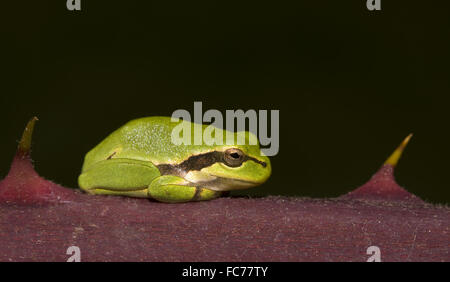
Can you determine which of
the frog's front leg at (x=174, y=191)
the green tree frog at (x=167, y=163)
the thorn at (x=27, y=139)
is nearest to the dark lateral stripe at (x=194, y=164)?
the green tree frog at (x=167, y=163)

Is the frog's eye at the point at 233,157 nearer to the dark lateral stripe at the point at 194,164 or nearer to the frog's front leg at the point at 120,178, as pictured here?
the dark lateral stripe at the point at 194,164

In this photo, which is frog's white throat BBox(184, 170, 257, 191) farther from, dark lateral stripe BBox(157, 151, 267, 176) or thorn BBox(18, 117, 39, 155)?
thorn BBox(18, 117, 39, 155)

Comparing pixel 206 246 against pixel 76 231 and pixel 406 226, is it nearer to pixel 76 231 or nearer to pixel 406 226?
pixel 76 231

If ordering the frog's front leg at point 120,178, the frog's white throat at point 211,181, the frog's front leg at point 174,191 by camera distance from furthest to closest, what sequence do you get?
the frog's white throat at point 211,181
the frog's front leg at point 120,178
the frog's front leg at point 174,191

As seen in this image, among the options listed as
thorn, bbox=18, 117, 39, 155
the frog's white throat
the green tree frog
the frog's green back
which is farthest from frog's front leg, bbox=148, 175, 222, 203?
thorn, bbox=18, 117, 39, 155

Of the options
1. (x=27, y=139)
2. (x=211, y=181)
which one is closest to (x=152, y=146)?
(x=211, y=181)
